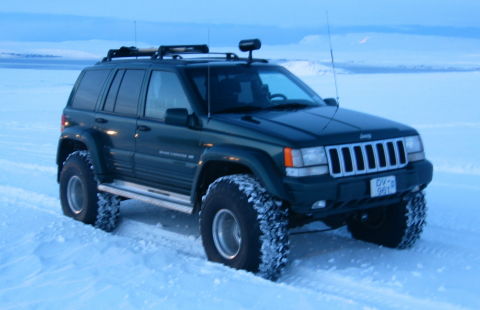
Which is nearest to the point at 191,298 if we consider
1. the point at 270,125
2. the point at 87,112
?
the point at 270,125

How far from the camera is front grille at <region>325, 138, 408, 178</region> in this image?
506 cm

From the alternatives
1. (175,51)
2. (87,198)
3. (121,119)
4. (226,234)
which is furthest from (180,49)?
(226,234)

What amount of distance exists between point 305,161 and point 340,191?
0.36 metres

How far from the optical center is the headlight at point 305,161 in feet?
16.1

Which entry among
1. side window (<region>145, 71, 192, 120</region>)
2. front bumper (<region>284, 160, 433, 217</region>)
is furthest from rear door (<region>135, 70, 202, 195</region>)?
front bumper (<region>284, 160, 433, 217</region>)

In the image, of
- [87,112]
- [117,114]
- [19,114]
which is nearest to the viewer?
[117,114]

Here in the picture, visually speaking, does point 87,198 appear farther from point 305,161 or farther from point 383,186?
point 383,186

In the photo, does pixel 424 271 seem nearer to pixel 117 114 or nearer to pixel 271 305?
pixel 271 305

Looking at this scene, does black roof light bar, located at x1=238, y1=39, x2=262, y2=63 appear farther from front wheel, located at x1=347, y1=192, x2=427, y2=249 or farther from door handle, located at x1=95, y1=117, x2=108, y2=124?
front wheel, located at x1=347, y1=192, x2=427, y2=249

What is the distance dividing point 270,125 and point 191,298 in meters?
1.57

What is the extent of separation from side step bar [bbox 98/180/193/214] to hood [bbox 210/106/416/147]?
0.88m

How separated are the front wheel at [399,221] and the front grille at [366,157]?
17.7 inches

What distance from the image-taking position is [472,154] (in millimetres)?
10430

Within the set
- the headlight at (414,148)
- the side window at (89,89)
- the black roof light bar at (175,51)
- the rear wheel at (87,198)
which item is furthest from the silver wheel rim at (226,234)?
the side window at (89,89)
